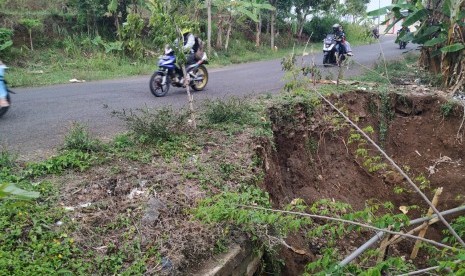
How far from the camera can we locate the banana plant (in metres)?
8.24

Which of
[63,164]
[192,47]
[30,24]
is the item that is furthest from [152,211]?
[30,24]

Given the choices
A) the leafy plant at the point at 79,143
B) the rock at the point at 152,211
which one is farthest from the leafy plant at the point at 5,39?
the rock at the point at 152,211

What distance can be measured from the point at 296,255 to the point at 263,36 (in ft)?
62.0

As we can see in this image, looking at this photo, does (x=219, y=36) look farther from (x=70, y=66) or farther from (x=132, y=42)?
(x=70, y=66)

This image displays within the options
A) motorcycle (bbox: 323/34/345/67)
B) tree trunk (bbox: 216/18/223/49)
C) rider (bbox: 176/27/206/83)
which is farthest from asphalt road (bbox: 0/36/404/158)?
tree trunk (bbox: 216/18/223/49)

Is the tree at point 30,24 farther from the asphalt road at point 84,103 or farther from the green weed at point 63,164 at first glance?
the green weed at point 63,164

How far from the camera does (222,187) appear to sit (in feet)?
13.3

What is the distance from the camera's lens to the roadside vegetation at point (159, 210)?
2760 millimetres

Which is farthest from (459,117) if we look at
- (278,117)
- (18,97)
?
(18,97)

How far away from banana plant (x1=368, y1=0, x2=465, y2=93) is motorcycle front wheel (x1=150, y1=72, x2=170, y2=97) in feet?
17.0

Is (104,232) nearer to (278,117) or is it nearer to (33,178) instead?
(33,178)

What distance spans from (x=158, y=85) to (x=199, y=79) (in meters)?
1.06

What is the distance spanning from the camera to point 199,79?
8.65 meters

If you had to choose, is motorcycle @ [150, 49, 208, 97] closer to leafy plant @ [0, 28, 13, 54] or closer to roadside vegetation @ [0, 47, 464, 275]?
roadside vegetation @ [0, 47, 464, 275]
